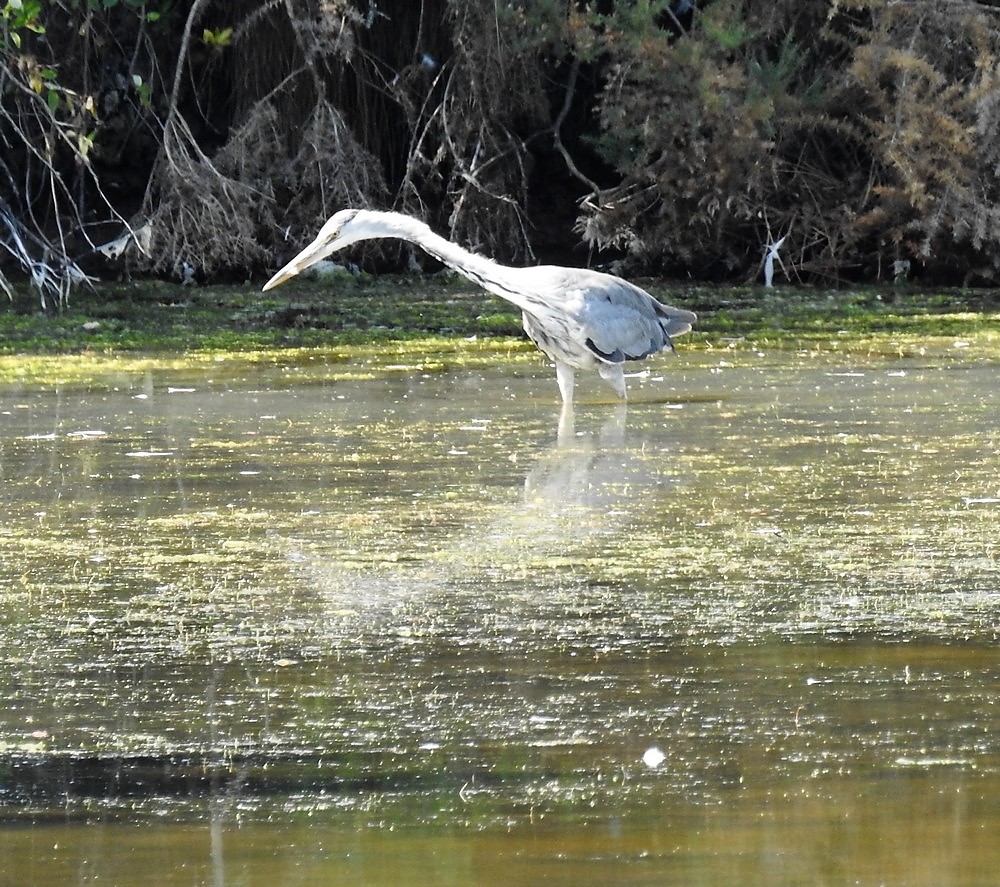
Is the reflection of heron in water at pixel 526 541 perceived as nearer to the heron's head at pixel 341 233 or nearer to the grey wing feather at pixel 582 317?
the grey wing feather at pixel 582 317

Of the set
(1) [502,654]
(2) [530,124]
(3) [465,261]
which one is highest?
(2) [530,124]

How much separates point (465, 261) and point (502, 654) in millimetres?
3824

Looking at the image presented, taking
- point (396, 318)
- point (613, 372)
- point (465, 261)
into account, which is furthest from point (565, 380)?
point (396, 318)

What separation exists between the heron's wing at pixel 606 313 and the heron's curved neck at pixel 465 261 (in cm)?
14

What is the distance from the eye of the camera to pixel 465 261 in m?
7.27

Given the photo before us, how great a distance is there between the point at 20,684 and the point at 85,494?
212 centimetres

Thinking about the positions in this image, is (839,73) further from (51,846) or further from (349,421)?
(51,846)

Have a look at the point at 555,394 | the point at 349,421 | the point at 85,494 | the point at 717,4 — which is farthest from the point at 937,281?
the point at 85,494

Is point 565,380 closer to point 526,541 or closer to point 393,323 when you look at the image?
point 526,541

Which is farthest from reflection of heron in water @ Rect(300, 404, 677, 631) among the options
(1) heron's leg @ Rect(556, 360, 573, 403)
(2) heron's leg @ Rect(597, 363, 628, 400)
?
(2) heron's leg @ Rect(597, 363, 628, 400)

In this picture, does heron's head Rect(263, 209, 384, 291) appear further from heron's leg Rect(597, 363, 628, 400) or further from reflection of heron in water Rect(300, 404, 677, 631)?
reflection of heron in water Rect(300, 404, 677, 631)

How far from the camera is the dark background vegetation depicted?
12516 mm

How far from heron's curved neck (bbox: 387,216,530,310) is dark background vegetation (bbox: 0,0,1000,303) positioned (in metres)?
5.00

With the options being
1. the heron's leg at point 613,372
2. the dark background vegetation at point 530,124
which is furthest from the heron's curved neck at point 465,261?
the dark background vegetation at point 530,124
